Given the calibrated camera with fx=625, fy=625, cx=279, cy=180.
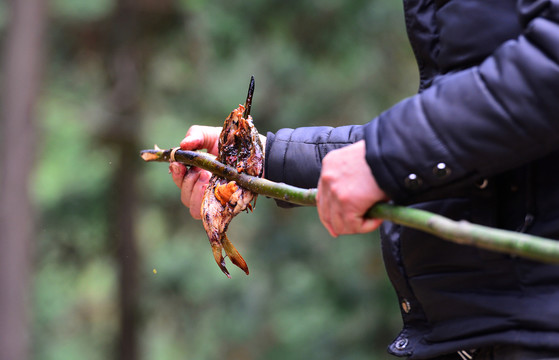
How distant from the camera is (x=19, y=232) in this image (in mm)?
7781

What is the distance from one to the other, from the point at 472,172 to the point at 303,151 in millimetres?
833

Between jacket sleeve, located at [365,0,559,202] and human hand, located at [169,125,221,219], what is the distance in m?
0.96

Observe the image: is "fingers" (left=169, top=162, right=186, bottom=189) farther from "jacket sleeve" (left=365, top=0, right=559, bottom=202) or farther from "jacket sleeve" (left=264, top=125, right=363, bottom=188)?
"jacket sleeve" (left=365, top=0, right=559, bottom=202)

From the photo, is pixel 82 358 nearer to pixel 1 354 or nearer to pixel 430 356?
pixel 1 354

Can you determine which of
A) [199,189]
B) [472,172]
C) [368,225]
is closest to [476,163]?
[472,172]

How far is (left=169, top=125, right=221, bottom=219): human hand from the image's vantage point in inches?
89.4

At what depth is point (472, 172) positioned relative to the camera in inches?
53.4

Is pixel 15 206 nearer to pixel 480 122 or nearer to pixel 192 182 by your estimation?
pixel 192 182

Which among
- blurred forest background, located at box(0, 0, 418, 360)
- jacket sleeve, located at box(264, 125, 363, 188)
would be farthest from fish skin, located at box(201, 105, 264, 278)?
blurred forest background, located at box(0, 0, 418, 360)

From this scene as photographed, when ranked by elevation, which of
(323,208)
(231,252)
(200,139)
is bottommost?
(231,252)

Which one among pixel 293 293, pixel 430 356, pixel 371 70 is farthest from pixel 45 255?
pixel 430 356

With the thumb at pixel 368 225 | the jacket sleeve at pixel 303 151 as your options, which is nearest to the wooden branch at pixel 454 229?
the thumb at pixel 368 225

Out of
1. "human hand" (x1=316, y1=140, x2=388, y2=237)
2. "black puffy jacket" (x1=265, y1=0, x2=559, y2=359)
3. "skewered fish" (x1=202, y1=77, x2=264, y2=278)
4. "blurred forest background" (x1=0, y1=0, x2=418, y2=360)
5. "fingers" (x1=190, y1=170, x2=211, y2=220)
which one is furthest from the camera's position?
"blurred forest background" (x1=0, y1=0, x2=418, y2=360)

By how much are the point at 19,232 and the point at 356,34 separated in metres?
4.80
